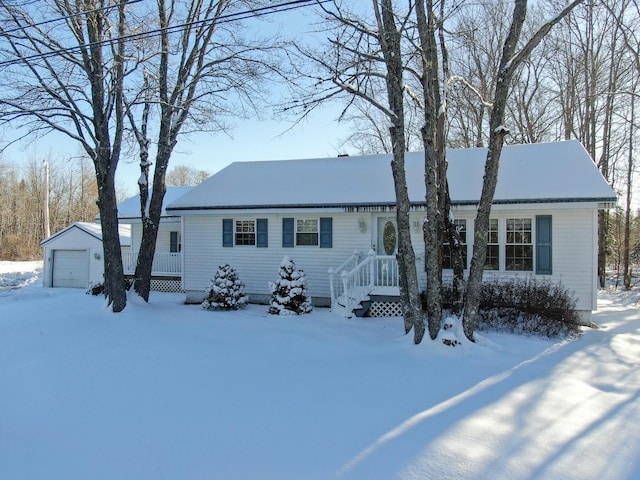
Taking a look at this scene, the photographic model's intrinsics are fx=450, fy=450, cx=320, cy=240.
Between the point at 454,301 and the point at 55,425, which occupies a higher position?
the point at 454,301

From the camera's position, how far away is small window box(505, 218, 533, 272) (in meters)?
11.4

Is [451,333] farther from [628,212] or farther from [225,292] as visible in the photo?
[628,212]

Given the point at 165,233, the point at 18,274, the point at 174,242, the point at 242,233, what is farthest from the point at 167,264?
the point at 18,274

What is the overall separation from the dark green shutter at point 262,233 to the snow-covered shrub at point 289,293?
2.13 metres

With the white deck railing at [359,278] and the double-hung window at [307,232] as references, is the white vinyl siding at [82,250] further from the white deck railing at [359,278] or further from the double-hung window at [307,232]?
the white deck railing at [359,278]

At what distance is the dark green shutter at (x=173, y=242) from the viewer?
59.4 feet

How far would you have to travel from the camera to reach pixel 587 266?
35.9ft

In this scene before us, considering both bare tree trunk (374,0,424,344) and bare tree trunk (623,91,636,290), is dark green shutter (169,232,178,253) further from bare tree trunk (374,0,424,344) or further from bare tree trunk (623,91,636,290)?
bare tree trunk (623,91,636,290)

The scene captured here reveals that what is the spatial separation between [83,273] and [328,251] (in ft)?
45.0

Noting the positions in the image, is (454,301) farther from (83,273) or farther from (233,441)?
(83,273)

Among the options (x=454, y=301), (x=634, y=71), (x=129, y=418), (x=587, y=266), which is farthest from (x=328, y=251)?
(x=634, y=71)

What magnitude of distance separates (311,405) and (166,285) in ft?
44.9

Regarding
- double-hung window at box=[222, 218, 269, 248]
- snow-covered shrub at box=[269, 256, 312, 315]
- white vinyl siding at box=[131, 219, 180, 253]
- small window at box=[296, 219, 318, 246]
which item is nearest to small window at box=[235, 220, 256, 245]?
double-hung window at box=[222, 218, 269, 248]

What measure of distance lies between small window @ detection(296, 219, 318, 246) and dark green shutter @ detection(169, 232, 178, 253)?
6.79 meters
